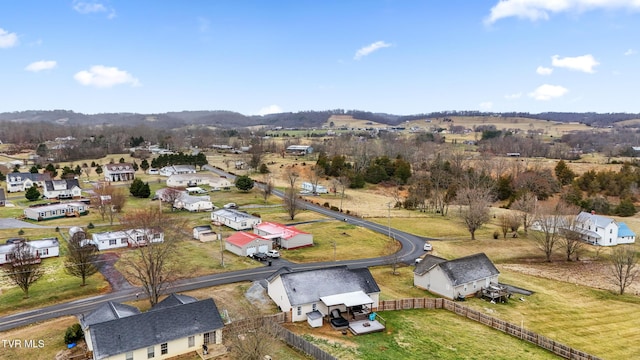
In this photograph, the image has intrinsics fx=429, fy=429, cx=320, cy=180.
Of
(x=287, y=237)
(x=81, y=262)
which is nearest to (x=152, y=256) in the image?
(x=81, y=262)

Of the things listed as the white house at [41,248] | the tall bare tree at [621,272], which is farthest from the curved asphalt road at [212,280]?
the tall bare tree at [621,272]

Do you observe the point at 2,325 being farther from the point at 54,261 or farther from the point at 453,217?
the point at 453,217

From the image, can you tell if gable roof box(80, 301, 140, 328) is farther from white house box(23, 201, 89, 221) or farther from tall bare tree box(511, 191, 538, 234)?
tall bare tree box(511, 191, 538, 234)

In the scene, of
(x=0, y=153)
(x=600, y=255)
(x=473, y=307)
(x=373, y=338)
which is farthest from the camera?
(x=0, y=153)

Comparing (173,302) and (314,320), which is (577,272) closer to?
(314,320)

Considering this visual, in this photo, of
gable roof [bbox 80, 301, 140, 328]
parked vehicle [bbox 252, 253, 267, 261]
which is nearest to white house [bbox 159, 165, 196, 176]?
parked vehicle [bbox 252, 253, 267, 261]

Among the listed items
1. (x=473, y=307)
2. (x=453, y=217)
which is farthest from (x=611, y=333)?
(x=453, y=217)

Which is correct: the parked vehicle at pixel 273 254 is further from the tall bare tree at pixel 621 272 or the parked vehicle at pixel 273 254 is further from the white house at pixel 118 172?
the white house at pixel 118 172
